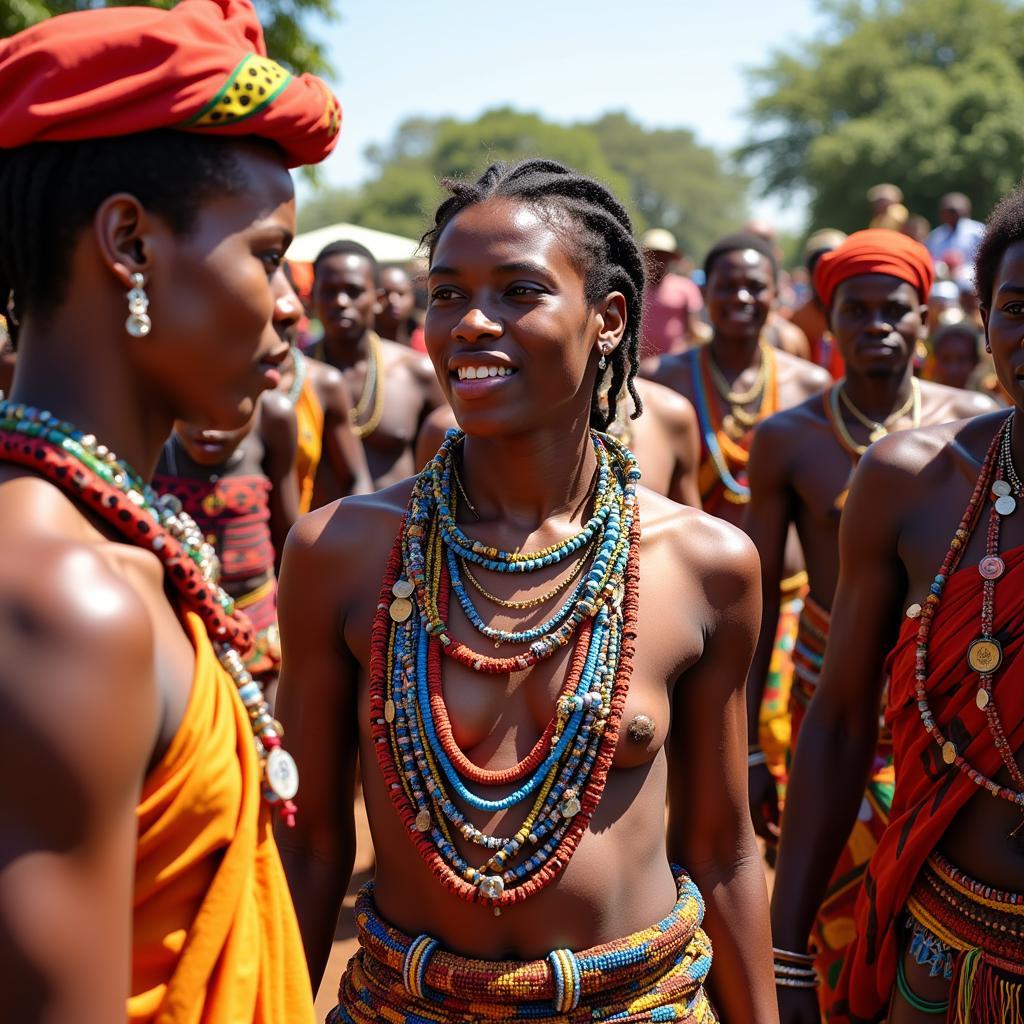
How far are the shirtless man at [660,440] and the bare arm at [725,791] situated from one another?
2610 millimetres

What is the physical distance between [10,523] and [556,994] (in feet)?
4.26

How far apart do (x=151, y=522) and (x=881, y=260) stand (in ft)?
13.6

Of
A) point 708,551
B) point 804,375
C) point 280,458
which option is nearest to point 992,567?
point 708,551

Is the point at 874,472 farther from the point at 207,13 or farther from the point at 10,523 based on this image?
the point at 10,523

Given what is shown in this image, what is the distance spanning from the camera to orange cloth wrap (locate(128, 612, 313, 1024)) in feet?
5.39

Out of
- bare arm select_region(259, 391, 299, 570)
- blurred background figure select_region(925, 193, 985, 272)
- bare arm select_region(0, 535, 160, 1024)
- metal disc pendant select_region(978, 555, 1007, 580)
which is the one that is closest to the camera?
bare arm select_region(0, 535, 160, 1024)

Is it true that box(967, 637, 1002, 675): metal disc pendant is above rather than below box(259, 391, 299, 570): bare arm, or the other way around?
above

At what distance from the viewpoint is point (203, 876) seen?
173 cm

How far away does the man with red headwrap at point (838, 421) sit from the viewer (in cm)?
516

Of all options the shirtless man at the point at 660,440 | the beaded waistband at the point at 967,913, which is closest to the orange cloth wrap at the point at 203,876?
the beaded waistband at the point at 967,913

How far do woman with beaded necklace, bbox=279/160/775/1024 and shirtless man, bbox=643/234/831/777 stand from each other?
4095 mm

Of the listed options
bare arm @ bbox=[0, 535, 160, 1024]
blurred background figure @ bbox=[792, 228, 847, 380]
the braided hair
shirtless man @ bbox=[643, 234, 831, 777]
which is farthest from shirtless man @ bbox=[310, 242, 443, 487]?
bare arm @ bbox=[0, 535, 160, 1024]

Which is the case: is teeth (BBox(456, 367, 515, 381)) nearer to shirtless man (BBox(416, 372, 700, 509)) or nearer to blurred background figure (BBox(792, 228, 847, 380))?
shirtless man (BBox(416, 372, 700, 509))

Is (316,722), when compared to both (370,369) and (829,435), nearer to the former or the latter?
(829,435)
